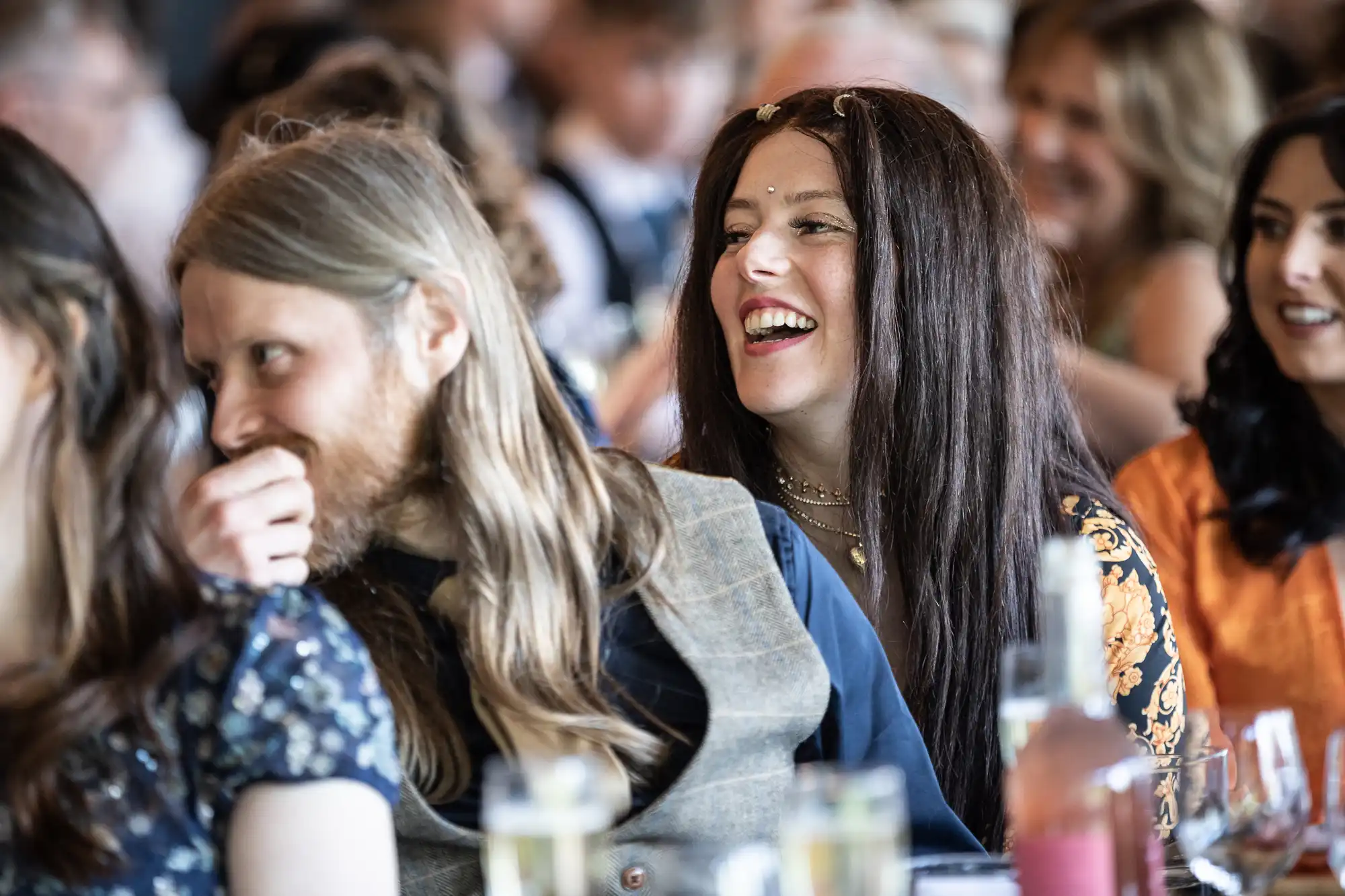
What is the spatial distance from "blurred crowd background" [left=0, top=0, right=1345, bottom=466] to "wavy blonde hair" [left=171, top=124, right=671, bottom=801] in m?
0.63

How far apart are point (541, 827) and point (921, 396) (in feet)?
3.44

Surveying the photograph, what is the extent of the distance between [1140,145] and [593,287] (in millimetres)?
1462

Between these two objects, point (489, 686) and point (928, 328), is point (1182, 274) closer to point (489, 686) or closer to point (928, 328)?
point (928, 328)

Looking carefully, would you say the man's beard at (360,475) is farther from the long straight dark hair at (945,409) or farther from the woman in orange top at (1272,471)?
the woman in orange top at (1272,471)

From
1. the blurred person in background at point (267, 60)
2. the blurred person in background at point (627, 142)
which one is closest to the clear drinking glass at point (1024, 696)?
the blurred person in background at point (267, 60)

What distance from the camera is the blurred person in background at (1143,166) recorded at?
3.29 meters

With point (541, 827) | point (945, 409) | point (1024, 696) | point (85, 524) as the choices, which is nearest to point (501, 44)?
point (945, 409)

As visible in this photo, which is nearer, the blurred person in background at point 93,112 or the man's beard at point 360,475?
the man's beard at point 360,475

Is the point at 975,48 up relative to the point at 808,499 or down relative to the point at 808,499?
up

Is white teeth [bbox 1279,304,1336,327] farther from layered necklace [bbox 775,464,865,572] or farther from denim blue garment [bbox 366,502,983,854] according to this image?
denim blue garment [bbox 366,502,983,854]

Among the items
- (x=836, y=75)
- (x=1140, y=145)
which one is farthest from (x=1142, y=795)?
(x=1140, y=145)

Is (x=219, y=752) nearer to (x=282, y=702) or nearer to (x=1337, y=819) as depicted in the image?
(x=282, y=702)

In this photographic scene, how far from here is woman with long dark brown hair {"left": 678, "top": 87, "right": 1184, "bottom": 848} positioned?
2021 mm

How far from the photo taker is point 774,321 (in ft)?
6.68
